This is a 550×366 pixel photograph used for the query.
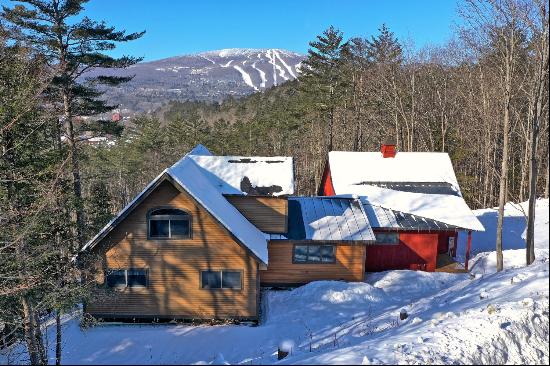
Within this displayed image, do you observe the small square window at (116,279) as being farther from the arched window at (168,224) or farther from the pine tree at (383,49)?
the pine tree at (383,49)

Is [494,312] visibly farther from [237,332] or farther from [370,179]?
[370,179]

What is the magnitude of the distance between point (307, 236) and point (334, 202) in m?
3.81

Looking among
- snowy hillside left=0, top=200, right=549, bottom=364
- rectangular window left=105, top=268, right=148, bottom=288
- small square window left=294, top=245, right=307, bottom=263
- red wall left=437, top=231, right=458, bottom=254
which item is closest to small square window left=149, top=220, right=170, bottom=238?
rectangular window left=105, top=268, right=148, bottom=288

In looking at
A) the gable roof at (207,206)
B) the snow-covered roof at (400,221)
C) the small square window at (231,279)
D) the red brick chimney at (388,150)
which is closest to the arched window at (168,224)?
the gable roof at (207,206)

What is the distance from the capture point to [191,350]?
13.9m

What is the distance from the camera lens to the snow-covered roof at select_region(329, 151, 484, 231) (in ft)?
72.7

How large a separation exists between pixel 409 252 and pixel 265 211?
8190 mm

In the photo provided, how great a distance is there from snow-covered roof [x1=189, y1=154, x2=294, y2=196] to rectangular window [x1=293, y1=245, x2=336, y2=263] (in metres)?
2.97

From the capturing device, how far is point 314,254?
64.3 ft

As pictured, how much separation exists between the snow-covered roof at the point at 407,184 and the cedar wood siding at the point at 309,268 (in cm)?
430

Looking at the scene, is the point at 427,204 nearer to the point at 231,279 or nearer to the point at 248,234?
the point at 248,234

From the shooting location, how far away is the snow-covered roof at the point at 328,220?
63.7ft

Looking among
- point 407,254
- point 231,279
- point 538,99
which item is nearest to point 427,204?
point 407,254

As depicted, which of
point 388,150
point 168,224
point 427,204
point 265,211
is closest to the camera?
point 168,224
